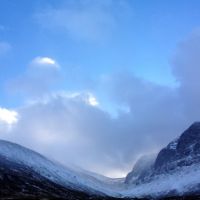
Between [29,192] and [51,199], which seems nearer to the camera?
[51,199]

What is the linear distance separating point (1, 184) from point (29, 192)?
11.0 meters

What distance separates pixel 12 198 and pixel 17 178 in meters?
55.9

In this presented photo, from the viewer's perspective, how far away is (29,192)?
177250 millimetres

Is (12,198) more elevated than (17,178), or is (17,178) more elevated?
(17,178)

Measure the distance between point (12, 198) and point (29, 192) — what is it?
34.1 m

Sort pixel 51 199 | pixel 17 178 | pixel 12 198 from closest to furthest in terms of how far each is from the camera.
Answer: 1. pixel 12 198
2. pixel 51 199
3. pixel 17 178

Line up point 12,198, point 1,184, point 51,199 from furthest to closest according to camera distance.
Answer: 1. point 1,184
2. point 51,199
3. point 12,198

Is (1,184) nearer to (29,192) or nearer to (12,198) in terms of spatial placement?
(29,192)

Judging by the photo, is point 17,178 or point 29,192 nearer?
point 29,192

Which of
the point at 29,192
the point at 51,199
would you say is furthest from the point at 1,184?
the point at 51,199

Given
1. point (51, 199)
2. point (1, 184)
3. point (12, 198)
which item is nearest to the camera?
point (12, 198)

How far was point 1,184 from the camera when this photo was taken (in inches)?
6845

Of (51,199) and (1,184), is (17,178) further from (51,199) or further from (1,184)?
(51,199)

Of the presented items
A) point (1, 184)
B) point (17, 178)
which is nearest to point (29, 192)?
point (1, 184)
